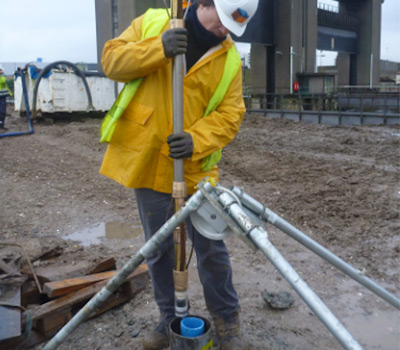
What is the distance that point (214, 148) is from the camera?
8.29ft

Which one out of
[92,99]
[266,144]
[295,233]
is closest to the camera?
[295,233]

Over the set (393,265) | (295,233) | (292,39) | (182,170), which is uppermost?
(292,39)

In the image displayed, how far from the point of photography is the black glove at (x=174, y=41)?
2205 mm

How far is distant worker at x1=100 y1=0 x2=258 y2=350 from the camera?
2.35m

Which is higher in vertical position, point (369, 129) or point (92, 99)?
point (92, 99)

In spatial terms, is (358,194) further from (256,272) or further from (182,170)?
(182,170)

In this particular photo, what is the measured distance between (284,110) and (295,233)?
15.5 metres

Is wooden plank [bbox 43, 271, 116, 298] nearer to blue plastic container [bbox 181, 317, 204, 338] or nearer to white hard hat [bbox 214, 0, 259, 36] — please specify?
blue plastic container [bbox 181, 317, 204, 338]

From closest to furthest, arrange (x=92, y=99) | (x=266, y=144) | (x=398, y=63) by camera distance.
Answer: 1. (x=266, y=144)
2. (x=92, y=99)
3. (x=398, y=63)

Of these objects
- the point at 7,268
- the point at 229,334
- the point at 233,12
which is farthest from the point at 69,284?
the point at 233,12

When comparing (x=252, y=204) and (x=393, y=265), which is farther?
(x=393, y=265)

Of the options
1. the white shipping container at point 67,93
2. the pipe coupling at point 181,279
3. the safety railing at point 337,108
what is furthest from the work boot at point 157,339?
the safety railing at point 337,108

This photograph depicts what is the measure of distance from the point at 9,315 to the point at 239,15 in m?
2.08

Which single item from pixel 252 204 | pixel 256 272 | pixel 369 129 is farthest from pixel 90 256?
pixel 369 129
